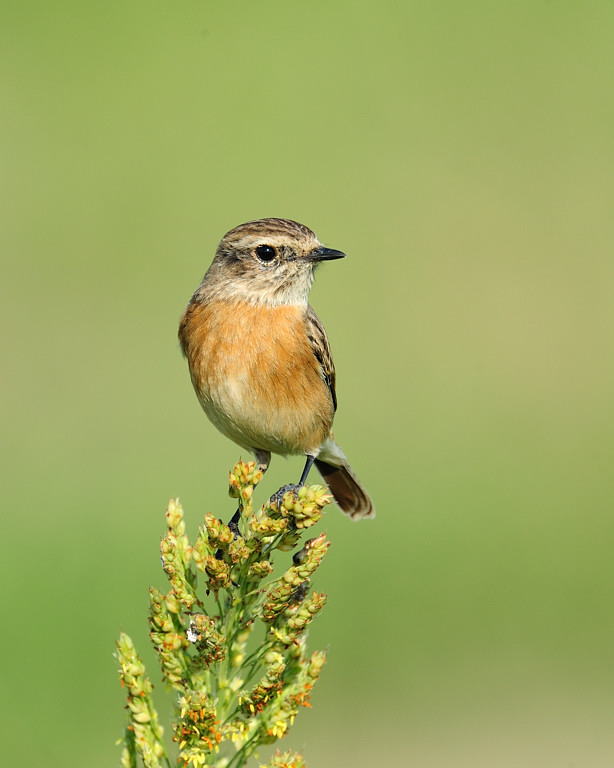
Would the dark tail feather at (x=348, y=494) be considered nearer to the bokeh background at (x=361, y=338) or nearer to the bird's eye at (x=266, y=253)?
the bird's eye at (x=266, y=253)

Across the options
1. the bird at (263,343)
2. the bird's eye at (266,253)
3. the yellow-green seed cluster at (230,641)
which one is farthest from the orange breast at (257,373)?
the yellow-green seed cluster at (230,641)

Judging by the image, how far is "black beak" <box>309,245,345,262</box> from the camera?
5.55 m

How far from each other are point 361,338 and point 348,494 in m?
6.93

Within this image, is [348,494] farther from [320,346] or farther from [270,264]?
[270,264]

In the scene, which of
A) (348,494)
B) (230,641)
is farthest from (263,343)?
(230,641)

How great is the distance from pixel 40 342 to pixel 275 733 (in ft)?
34.3

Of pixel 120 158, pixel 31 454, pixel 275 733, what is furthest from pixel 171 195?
pixel 275 733

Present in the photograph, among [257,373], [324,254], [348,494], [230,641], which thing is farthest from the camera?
[348,494]

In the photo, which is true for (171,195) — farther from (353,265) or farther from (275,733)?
(275,733)

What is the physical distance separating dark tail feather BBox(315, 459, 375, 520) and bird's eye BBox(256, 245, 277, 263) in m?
1.48

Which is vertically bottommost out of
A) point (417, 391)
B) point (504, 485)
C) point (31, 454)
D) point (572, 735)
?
point (572, 735)

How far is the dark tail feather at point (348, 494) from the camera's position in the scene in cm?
664

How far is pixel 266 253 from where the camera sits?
5750 mm

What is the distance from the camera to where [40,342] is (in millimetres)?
12844
